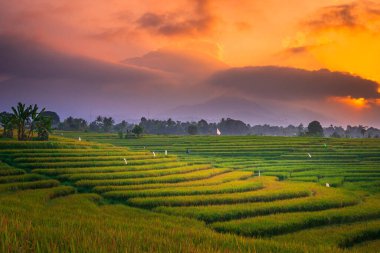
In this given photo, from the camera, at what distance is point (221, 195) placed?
23.9 meters

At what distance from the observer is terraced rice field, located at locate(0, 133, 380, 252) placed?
16188 mm

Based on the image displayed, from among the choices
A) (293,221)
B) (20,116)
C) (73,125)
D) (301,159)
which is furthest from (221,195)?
(73,125)

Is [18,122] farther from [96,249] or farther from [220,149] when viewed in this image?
[96,249]

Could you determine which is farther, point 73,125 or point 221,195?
point 73,125

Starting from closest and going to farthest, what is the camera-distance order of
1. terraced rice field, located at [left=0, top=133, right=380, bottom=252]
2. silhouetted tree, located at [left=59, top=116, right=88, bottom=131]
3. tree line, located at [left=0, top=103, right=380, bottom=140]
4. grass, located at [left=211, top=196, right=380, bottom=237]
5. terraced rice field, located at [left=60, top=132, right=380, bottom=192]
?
terraced rice field, located at [left=0, top=133, right=380, bottom=252] → grass, located at [left=211, top=196, right=380, bottom=237] → terraced rice field, located at [left=60, top=132, right=380, bottom=192] → tree line, located at [left=0, top=103, right=380, bottom=140] → silhouetted tree, located at [left=59, top=116, right=88, bottom=131]

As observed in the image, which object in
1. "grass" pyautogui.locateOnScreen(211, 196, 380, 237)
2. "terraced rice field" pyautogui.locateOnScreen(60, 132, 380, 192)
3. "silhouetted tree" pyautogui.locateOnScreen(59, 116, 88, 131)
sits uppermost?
"silhouetted tree" pyautogui.locateOnScreen(59, 116, 88, 131)

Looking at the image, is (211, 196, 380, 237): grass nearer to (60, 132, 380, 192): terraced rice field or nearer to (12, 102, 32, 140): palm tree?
(60, 132, 380, 192): terraced rice field

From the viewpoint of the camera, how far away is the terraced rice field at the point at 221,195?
1619 centimetres

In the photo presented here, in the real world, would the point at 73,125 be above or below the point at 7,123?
above

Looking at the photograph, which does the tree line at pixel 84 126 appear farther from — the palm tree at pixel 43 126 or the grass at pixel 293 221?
the grass at pixel 293 221

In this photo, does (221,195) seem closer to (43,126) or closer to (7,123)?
(43,126)

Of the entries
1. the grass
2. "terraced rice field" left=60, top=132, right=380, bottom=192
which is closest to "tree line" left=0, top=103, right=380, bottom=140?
"terraced rice field" left=60, top=132, right=380, bottom=192

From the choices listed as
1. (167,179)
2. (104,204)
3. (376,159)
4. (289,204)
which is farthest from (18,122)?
(376,159)

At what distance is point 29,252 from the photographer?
16.8 ft
